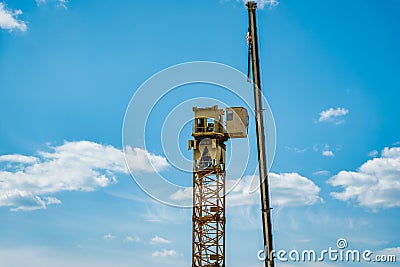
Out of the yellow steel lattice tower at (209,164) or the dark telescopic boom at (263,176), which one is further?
the yellow steel lattice tower at (209,164)

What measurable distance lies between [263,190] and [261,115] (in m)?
2.55

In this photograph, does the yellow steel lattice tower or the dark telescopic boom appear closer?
the dark telescopic boom

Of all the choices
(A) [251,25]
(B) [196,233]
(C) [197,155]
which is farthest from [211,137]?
(A) [251,25]

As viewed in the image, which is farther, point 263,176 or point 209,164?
point 209,164

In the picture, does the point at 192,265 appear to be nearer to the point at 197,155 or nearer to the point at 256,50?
the point at 197,155

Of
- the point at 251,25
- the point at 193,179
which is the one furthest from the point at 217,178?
the point at 251,25

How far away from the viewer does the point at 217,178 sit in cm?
4397

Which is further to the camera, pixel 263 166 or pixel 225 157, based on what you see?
pixel 225 157

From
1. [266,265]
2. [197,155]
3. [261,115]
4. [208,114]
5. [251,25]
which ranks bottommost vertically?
[266,265]

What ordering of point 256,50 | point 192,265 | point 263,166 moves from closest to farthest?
point 263,166, point 256,50, point 192,265

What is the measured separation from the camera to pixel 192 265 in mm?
43406

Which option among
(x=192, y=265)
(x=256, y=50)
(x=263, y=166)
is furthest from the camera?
(x=192, y=265)

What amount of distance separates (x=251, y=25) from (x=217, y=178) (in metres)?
25.3

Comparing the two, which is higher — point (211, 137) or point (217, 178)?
point (211, 137)
